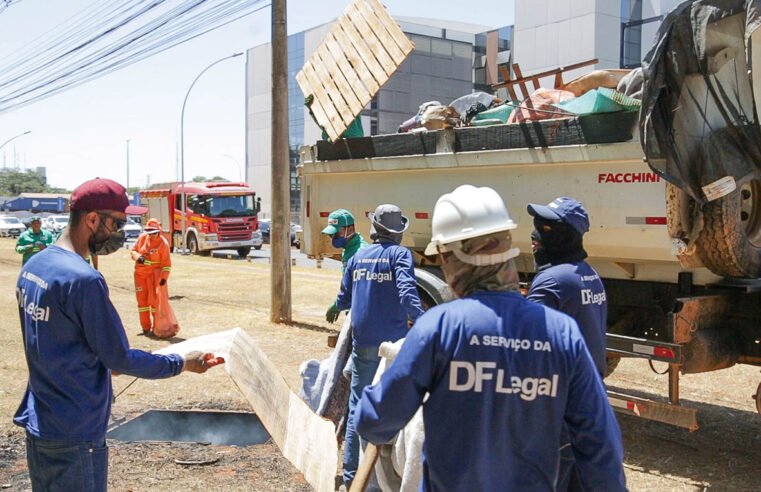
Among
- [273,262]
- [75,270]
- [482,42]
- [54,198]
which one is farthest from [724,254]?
[54,198]

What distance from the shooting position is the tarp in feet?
17.3

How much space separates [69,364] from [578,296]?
87.7 inches

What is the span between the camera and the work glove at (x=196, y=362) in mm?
3385

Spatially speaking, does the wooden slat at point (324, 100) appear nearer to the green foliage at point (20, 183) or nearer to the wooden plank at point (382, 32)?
the wooden plank at point (382, 32)

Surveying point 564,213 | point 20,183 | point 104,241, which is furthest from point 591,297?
point 20,183

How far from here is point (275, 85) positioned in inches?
454

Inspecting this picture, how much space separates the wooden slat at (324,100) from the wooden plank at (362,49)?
0.50 m

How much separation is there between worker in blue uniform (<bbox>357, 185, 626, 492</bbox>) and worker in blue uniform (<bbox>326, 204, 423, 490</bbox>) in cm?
261

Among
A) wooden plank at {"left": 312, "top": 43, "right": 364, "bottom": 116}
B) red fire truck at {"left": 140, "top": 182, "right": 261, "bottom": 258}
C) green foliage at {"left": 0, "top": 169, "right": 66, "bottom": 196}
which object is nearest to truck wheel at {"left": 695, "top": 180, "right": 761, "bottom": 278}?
wooden plank at {"left": 312, "top": 43, "right": 364, "bottom": 116}

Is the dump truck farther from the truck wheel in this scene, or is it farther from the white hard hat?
the white hard hat

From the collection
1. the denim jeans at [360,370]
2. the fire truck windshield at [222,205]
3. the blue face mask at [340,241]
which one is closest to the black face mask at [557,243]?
the denim jeans at [360,370]

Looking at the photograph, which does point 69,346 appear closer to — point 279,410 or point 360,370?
point 279,410

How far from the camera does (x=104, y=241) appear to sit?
3227 mm

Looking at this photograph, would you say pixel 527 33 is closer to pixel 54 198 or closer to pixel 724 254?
pixel 724 254
